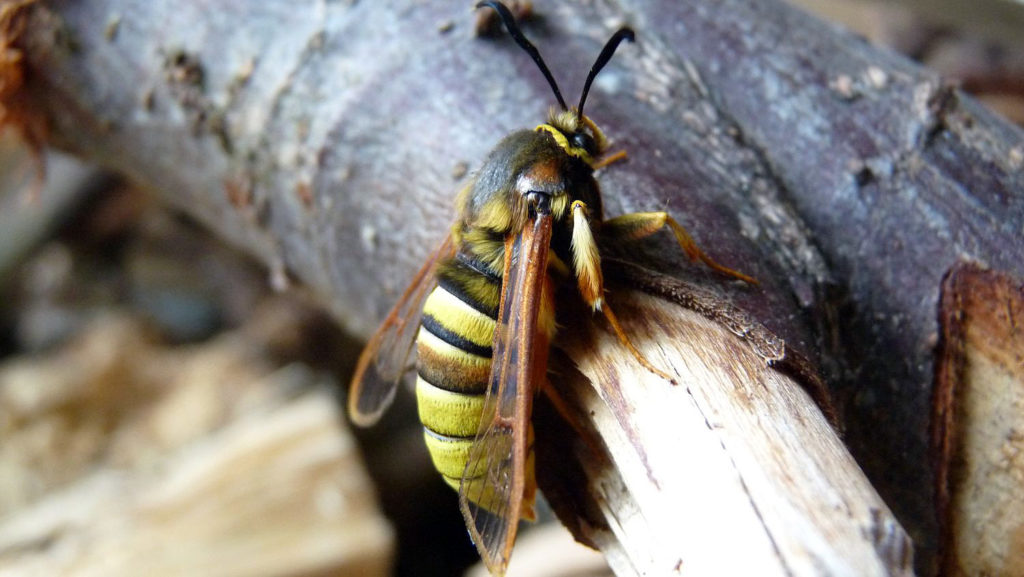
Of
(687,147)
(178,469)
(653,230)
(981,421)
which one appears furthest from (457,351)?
(178,469)

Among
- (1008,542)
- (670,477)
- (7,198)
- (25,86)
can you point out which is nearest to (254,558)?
(25,86)

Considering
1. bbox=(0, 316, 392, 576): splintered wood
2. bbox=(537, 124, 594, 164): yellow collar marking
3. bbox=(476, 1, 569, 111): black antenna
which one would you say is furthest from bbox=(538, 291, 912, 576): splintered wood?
bbox=(0, 316, 392, 576): splintered wood

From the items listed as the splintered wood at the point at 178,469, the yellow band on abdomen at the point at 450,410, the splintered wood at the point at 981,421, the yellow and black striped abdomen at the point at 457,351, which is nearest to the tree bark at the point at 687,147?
the splintered wood at the point at 981,421

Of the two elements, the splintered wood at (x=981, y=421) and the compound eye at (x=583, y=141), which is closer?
the splintered wood at (x=981, y=421)

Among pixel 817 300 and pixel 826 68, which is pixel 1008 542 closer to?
pixel 817 300

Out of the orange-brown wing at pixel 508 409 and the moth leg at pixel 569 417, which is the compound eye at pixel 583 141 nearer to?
the orange-brown wing at pixel 508 409
